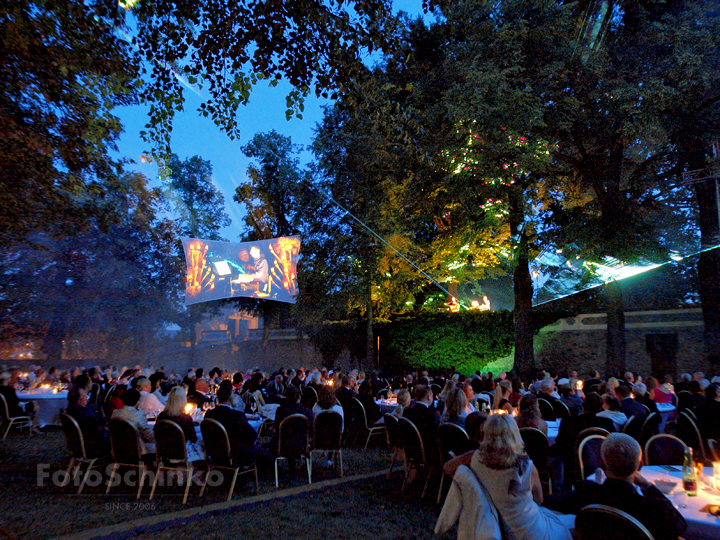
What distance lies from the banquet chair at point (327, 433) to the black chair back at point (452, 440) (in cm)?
174

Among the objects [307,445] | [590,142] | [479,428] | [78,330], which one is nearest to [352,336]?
[78,330]

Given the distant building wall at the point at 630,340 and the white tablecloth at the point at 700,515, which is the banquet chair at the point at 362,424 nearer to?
the white tablecloth at the point at 700,515

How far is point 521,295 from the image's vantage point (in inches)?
650

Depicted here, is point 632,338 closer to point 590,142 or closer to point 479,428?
point 590,142

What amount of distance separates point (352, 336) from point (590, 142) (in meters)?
14.7

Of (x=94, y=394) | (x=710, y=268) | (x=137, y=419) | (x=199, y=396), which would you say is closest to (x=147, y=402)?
(x=199, y=396)

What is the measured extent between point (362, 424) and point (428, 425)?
12.0 ft

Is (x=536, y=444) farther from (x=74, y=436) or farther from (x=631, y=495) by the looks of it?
(x=74, y=436)

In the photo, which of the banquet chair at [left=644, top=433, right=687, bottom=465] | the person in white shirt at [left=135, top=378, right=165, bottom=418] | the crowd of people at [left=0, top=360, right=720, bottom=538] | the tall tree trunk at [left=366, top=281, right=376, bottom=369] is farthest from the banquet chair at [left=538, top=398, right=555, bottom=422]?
the tall tree trunk at [left=366, top=281, right=376, bottom=369]

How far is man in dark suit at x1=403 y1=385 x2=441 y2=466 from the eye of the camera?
18.5 feet

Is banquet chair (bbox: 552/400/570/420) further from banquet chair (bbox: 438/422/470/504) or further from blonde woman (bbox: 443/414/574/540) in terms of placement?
blonde woman (bbox: 443/414/574/540)

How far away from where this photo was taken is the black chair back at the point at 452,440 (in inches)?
198

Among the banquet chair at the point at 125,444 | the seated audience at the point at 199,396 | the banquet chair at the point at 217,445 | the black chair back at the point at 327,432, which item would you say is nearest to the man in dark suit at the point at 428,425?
the black chair back at the point at 327,432

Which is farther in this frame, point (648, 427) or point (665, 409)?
point (665, 409)
